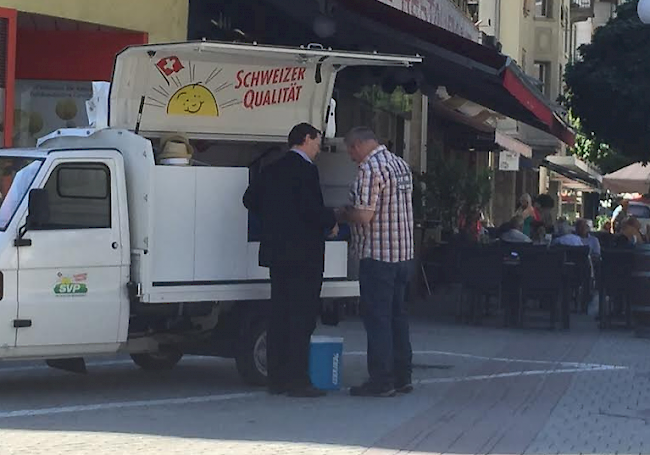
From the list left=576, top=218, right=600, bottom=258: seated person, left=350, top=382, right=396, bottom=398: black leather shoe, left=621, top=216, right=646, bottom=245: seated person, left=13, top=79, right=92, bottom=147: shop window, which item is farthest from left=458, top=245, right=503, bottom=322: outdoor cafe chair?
left=350, top=382, right=396, bottom=398: black leather shoe

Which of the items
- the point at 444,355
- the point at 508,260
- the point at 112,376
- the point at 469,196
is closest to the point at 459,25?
the point at 469,196

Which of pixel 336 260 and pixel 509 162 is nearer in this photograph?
pixel 336 260

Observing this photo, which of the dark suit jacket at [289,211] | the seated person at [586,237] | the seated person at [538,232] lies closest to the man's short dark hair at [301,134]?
the dark suit jacket at [289,211]

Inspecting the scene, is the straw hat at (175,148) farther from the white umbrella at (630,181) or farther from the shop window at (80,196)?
the white umbrella at (630,181)

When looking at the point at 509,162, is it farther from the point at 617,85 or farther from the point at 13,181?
the point at 13,181

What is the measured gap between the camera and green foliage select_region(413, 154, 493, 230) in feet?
69.2

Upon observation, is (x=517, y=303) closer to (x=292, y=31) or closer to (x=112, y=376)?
(x=292, y=31)

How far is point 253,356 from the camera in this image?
1045 cm

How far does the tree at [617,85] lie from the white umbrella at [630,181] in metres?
3.27

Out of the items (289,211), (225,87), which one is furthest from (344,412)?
(225,87)

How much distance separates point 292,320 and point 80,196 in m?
1.80

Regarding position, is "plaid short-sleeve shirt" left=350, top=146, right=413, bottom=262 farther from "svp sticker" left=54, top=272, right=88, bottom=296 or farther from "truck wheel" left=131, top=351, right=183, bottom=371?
"truck wheel" left=131, top=351, right=183, bottom=371

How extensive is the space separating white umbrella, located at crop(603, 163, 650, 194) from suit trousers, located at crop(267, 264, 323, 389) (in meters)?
20.6

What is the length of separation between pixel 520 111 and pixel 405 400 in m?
10.8
